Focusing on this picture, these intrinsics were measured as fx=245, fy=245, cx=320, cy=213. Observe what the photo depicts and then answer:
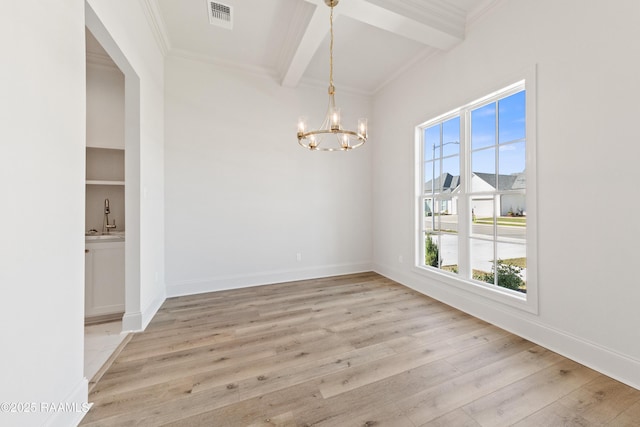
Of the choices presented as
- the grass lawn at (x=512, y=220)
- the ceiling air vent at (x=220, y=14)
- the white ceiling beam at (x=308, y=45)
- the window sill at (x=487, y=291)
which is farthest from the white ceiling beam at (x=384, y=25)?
the window sill at (x=487, y=291)

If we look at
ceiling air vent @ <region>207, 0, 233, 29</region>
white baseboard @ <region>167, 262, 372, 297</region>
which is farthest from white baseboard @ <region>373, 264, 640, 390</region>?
ceiling air vent @ <region>207, 0, 233, 29</region>

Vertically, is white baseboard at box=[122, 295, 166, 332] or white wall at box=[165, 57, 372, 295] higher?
white wall at box=[165, 57, 372, 295]

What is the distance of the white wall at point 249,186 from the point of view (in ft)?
11.3

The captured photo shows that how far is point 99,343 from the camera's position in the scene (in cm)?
224

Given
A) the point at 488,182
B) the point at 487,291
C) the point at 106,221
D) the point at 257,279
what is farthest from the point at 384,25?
the point at 106,221

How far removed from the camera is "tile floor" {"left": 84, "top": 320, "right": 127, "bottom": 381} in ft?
6.33

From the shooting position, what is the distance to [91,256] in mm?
2711

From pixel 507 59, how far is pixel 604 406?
288cm

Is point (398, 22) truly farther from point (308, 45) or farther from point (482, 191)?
point (482, 191)

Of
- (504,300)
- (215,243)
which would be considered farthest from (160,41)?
(504,300)

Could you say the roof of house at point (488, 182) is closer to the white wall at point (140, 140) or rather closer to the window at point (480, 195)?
the window at point (480, 195)
